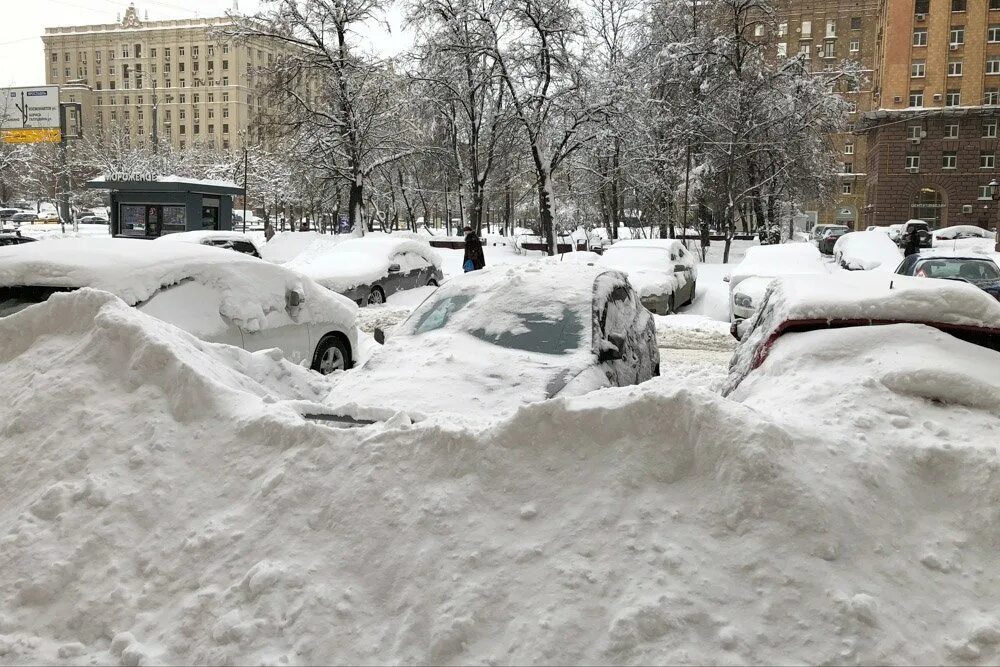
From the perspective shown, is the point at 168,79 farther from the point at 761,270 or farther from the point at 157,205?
the point at 761,270

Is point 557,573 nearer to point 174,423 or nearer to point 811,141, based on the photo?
point 174,423

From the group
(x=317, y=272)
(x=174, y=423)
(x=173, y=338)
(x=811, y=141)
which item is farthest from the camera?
(x=811, y=141)

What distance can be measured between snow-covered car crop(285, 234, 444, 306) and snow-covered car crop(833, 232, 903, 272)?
1441cm

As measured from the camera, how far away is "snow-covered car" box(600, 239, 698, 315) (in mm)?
16188

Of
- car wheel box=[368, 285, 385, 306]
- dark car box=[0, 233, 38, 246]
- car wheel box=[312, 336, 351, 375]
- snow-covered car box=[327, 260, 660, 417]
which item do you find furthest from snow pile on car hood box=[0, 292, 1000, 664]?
dark car box=[0, 233, 38, 246]

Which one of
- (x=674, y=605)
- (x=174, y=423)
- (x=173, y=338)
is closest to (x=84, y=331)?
(x=173, y=338)

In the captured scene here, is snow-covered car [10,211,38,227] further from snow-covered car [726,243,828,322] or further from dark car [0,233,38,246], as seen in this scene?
snow-covered car [726,243,828,322]

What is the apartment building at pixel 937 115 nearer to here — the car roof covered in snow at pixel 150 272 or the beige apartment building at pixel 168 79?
the car roof covered in snow at pixel 150 272

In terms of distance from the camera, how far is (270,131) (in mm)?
34719

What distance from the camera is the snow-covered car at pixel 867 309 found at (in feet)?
14.1

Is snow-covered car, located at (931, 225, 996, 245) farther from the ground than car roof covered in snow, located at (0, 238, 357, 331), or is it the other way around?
snow-covered car, located at (931, 225, 996, 245)

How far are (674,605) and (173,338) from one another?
9.68 ft

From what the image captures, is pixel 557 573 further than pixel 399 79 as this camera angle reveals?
No

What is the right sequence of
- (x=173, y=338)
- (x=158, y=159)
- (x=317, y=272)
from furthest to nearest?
(x=158, y=159) < (x=317, y=272) < (x=173, y=338)
